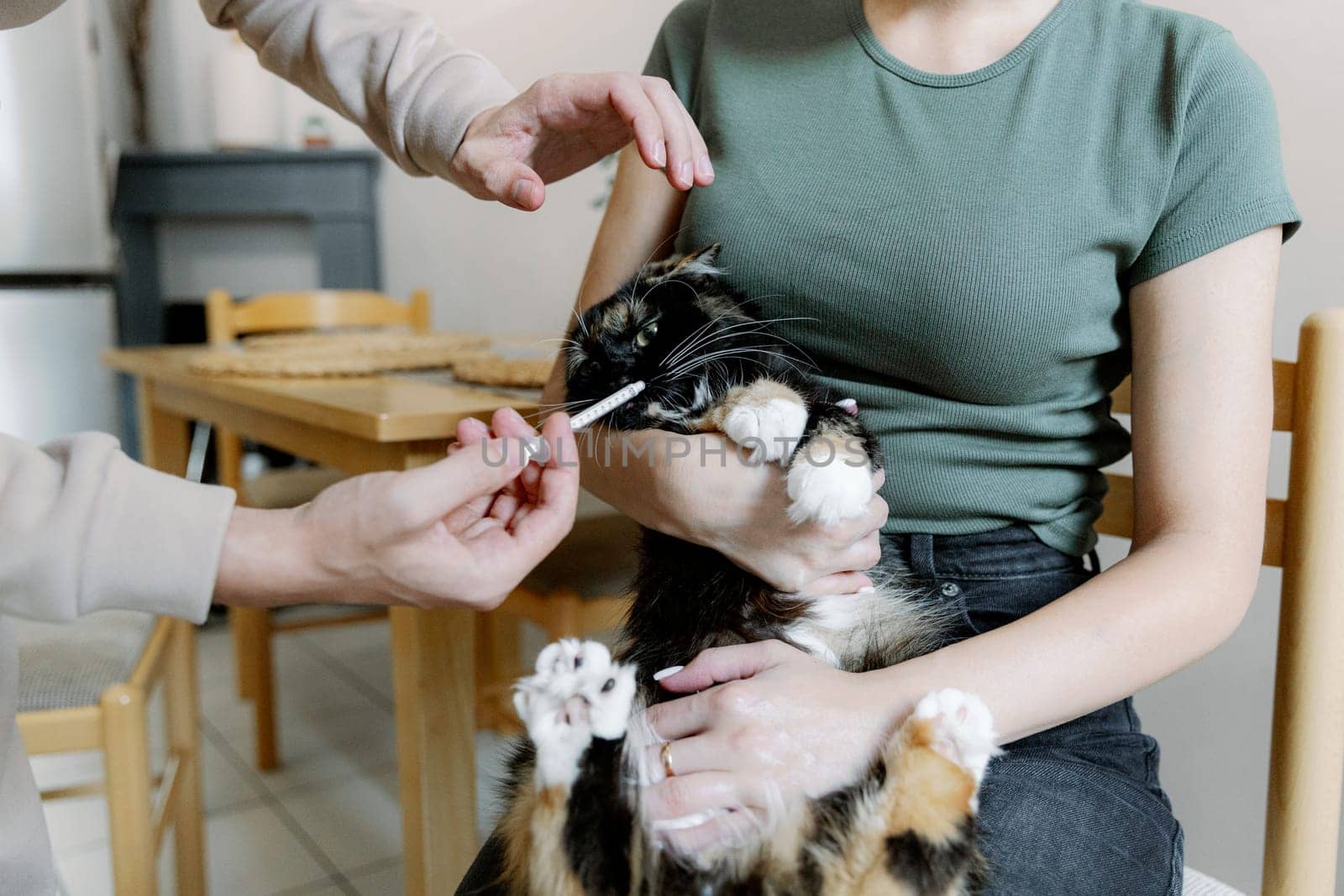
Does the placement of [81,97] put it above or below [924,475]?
above

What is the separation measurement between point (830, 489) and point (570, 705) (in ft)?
0.92

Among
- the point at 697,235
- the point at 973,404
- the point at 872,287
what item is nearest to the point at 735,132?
the point at 697,235

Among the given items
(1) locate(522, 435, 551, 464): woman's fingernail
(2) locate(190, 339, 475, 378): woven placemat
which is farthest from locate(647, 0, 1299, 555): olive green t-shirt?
(2) locate(190, 339, 475, 378): woven placemat

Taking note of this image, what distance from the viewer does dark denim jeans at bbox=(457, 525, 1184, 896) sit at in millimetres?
748

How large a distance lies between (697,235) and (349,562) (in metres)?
0.55

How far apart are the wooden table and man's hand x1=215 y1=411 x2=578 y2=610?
0.55 metres

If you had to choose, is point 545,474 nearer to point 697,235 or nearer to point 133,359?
point 697,235

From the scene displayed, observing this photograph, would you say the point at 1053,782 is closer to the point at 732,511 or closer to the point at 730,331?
the point at 732,511

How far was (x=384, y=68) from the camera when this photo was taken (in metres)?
1.05

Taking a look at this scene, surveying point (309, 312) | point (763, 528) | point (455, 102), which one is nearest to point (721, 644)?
point (763, 528)

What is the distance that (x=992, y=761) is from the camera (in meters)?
0.81

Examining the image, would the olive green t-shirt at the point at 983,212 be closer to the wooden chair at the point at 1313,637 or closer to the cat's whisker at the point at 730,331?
the cat's whisker at the point at 730,331

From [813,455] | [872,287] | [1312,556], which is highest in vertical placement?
[872,287]

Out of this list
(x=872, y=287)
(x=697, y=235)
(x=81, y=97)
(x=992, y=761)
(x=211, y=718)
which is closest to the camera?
(x=992, y=761)
